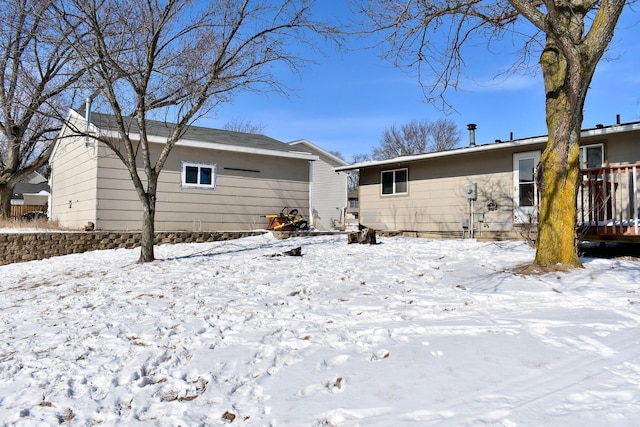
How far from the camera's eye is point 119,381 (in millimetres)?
2822

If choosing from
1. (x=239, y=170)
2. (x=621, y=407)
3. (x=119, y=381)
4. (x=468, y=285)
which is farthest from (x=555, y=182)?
(x=239, y=170)

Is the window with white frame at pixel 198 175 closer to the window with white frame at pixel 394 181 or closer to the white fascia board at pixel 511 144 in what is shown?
the white fascia board at pixel 511 144

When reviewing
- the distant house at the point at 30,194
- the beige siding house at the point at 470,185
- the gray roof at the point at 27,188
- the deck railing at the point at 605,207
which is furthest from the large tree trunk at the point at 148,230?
the gray roof at the point at 27,188

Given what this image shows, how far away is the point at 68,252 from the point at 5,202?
21.7 ft

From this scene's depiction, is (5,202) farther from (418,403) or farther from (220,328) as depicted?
(418,403)

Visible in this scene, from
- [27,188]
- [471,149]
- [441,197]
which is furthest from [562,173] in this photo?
[27,188]

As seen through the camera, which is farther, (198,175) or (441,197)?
(198,175)

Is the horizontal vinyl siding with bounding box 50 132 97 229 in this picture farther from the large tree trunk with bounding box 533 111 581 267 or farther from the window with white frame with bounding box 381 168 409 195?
the large tree trunk with bounding box 533 111 581 267

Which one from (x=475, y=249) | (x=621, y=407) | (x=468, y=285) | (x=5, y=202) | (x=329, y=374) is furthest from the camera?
(x=5, y=202)

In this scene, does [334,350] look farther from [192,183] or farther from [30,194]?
[30,194]

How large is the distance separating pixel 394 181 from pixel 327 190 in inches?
257

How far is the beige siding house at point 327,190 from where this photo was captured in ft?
60.2

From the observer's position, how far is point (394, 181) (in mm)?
13211

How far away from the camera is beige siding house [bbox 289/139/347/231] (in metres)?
18.3
